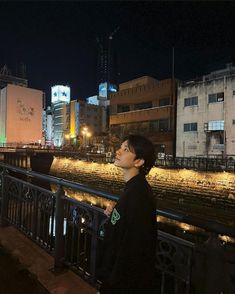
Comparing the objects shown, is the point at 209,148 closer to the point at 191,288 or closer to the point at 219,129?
the point at 219,129

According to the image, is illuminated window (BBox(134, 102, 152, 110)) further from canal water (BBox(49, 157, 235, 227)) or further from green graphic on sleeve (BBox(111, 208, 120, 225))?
green graphic on sleeve (BBox(111, 208, 120, 225))

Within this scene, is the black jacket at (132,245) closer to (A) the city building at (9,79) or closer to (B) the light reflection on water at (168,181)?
(B) the light reflection on water at (168,181)

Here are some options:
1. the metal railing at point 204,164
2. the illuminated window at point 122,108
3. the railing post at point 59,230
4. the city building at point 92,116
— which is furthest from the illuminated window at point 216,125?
the city building at point 92,116

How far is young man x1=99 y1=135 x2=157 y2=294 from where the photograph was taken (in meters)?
1.77

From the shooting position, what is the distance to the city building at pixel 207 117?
108 feet

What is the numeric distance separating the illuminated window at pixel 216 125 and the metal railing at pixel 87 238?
3246 centimetres

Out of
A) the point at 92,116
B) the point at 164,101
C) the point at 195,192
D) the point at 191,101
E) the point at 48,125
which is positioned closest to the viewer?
the point at 195,192

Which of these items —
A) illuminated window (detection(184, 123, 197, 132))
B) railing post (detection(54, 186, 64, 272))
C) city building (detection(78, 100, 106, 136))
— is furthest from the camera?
city building (detection(78, 100, 106, 136))

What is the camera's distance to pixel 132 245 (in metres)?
1.76

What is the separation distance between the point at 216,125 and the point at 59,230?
33814 millimetres

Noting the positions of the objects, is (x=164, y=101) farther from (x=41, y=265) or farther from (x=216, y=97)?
(x=41, y=265)

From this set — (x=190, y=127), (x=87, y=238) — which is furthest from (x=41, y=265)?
(x=190, y=127)

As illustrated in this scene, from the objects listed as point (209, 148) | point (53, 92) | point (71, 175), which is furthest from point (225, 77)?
point (53, 92)

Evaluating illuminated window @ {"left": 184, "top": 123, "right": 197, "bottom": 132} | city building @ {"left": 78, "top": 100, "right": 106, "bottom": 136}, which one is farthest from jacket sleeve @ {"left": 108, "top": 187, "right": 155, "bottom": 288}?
city building @ {"left": 78, "top": 100, "right": 106, "bottom": 136}
